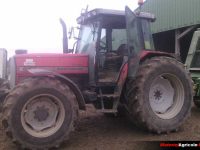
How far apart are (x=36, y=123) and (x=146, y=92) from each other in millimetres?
2251

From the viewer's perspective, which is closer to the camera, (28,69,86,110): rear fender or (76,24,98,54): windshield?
(28,69,86,110): rear fender

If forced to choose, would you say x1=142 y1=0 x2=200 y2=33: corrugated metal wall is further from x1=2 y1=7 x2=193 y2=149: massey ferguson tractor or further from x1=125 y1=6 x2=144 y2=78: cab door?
x1=125 y1=6 x2=144 y2=78: cab door

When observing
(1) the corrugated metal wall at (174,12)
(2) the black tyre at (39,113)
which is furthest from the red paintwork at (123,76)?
(1) the corrugated metal wall at (174,12)

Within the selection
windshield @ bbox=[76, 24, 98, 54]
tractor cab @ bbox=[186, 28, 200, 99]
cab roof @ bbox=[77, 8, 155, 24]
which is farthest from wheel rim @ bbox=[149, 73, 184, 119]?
tractor cab @ bbox=[186, 28, 200, 99]

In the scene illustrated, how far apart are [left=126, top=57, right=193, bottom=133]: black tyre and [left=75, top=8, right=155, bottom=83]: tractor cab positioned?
1.46 feet

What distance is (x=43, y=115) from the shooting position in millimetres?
7055

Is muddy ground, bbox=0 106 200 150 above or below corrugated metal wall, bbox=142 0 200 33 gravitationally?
below

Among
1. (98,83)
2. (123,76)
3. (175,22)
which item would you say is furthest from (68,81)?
(175,22)

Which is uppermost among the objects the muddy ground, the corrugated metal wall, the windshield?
the corrugated metal wall

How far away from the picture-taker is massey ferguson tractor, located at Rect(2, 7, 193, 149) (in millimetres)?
6895

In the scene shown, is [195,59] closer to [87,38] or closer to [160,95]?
[160,95]

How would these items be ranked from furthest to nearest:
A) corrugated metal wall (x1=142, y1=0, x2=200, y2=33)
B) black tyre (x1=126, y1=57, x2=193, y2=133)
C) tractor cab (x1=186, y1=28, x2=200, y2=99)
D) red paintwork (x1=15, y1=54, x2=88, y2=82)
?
corrugated metal wall (x1=142, y1=0, x2=200, y2=33), tractor cab (x1=186, y1=28, x2=200, y2=99), black tyre (x1=126, y1=57, x2=193, y2=133), red paintwork (x1=15, y1=54, x2=88, y2=82)

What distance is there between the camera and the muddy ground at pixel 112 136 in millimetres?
7062

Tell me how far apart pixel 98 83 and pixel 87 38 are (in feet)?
3.44
